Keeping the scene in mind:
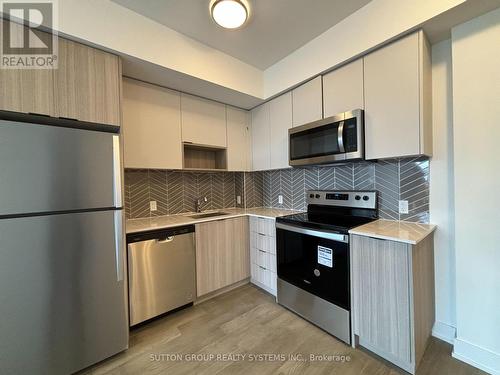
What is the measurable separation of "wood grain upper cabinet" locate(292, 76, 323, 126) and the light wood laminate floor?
6.41 ft

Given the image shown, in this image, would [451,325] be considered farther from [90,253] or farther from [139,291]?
[90,253]

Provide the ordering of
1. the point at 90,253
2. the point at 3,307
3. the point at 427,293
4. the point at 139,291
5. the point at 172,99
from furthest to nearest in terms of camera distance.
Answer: the point at 172,99, the point at 139,291, the point at 427,293, the point at 90,253, the point at 3,307

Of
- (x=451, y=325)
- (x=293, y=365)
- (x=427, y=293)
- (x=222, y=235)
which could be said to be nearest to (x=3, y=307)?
(x=222, y=235)

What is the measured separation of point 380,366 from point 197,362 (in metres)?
1.26

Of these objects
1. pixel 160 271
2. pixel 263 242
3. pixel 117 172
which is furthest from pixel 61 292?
pixel 263 242

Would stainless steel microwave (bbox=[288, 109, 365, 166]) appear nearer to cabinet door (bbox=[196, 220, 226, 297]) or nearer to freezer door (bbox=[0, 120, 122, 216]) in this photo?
cabinet door (bbox=[196, 220, 226, 297])

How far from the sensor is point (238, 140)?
283cm

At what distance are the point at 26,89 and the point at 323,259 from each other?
2330mm

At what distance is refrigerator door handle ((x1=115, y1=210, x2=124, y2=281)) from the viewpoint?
1489 millimetres

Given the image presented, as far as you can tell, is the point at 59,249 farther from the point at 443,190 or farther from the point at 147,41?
the point at 443,190

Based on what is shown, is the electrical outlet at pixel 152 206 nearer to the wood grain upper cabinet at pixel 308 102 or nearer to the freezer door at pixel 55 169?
the freezer door at pixel 55 169

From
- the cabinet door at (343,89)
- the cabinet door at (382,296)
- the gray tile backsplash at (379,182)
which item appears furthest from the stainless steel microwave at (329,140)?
the cabinet door at (382,296)

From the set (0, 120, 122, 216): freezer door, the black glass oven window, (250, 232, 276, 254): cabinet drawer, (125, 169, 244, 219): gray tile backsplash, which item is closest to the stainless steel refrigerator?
(0, 120, 122, 216): freezer door

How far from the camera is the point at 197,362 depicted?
149 centimetres
